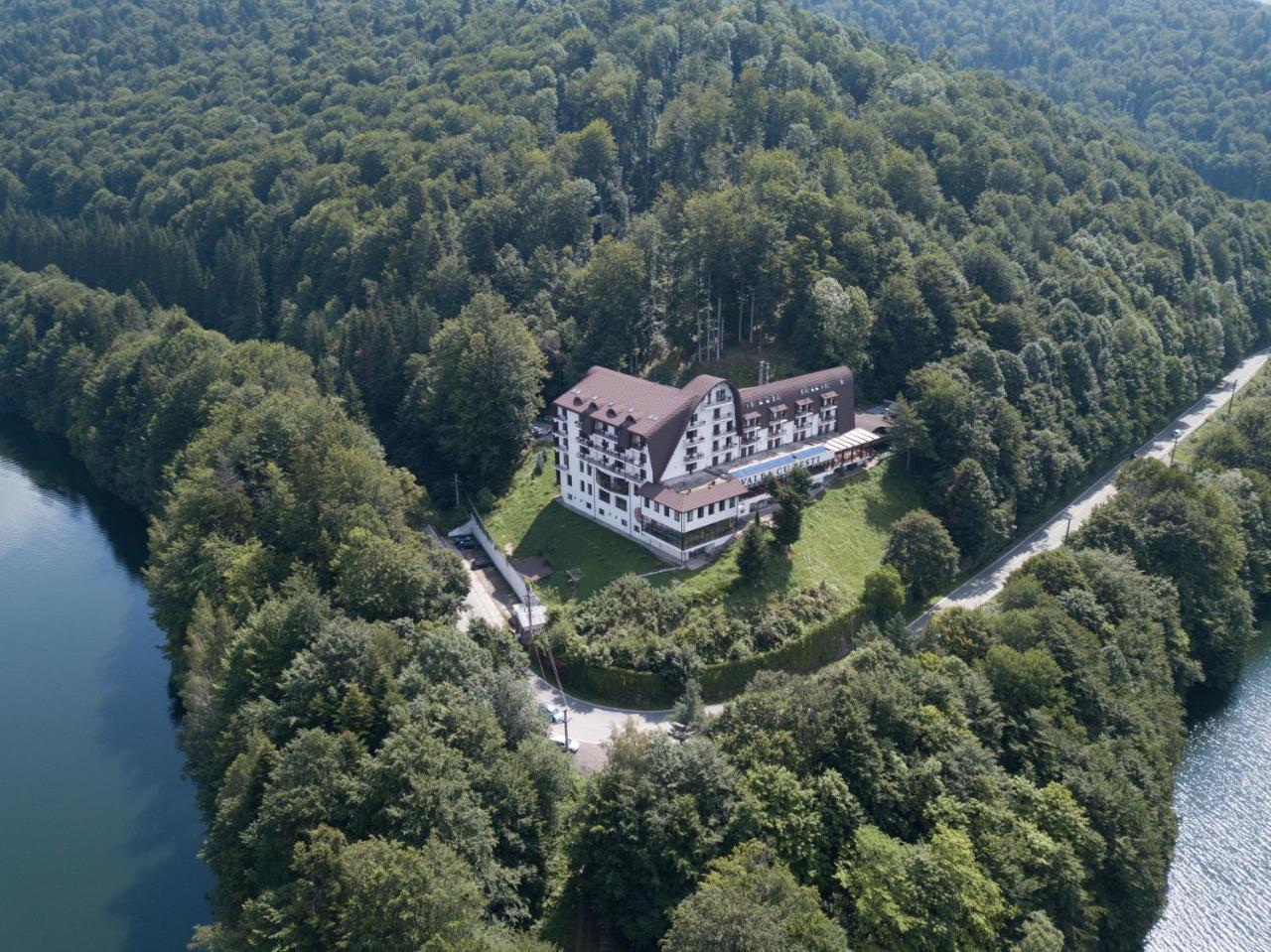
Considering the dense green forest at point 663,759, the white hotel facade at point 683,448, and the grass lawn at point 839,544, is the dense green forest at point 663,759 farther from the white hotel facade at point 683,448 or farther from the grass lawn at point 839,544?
the white hotel facade at point 683,448

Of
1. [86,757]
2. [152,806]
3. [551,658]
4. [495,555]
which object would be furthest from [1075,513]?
[86,757]

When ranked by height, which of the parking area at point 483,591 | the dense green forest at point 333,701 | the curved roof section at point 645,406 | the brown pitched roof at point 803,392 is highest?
the curved roof section at point 645,406

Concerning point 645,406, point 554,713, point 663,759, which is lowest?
point 554,713

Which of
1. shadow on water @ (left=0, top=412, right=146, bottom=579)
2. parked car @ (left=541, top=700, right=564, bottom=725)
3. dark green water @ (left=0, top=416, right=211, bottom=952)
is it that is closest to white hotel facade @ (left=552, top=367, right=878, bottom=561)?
parked car @ (left=541, top=700, right=564, bottom=725)

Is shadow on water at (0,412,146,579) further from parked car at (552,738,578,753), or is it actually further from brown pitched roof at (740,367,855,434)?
brown pitched roof at (740,367,855,434)

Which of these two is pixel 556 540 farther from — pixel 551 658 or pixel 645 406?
pixel 551 658

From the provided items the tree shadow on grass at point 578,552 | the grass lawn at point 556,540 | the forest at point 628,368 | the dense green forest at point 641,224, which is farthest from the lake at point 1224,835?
the tree shadow on grass at point 578,552

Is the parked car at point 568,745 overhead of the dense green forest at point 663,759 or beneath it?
beneath
